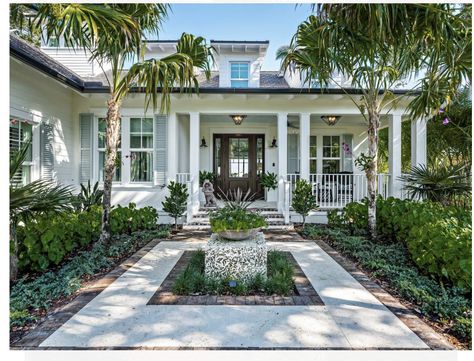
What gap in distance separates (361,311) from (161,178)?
6177mm

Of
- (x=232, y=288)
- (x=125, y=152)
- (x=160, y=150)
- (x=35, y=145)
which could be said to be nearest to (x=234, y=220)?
(x=232, y=288)

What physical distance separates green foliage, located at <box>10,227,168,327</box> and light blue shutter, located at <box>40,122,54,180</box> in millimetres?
2963

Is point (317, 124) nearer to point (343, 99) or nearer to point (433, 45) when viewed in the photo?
point (343, 99)

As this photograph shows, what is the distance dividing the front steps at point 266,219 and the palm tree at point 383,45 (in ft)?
7.38

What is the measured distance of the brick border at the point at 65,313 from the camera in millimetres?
2445

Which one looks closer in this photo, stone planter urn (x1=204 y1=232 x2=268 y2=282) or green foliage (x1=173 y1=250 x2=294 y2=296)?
green foliage (x1=173 y1=250 x2=294 y2=296)

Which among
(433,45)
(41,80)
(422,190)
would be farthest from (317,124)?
(41,80)

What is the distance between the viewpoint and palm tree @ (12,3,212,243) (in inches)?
165

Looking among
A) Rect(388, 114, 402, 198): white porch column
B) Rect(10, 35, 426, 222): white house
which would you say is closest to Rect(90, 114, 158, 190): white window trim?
Rect(10, 35, 426, 222): white house

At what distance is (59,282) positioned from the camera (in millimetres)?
3617

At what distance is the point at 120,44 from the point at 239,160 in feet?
21.4

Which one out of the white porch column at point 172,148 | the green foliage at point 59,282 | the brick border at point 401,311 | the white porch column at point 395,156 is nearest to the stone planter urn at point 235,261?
the brick border at point 401,311

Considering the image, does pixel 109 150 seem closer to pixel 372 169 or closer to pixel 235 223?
pixel 235 223

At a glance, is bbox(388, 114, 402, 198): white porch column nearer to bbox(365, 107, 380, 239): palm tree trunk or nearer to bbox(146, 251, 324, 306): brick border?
bbox(365, 107, 380, 239): palm tree trunk
